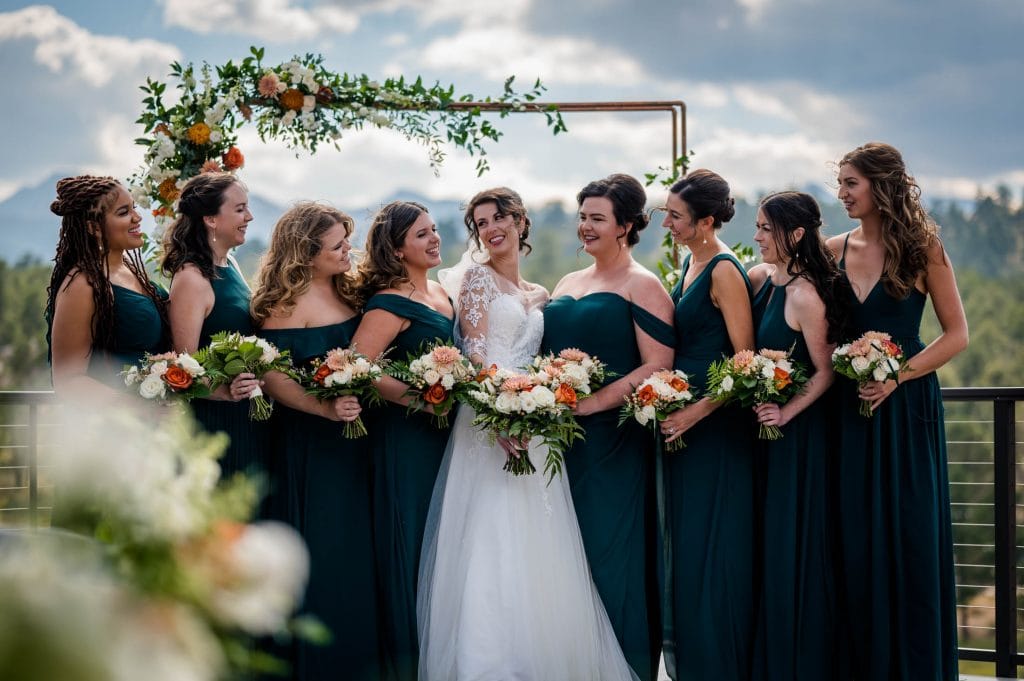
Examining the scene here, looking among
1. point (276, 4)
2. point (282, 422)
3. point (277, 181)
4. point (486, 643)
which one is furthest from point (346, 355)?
point (277, 181)

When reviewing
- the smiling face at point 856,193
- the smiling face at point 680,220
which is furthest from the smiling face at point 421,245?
the smiling face at point 856,193

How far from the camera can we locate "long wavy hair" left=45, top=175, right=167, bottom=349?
434 cm

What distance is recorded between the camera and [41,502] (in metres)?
5.77

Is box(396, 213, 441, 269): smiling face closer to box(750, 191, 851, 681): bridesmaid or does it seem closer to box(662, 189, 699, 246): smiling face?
box(662, 189, 699, 246): smiling face

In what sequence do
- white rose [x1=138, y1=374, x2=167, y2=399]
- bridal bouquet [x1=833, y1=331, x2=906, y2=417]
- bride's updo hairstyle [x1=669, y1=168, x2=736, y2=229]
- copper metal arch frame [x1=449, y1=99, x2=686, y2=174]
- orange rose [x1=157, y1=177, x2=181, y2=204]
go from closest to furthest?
1. white rose [x1=138, y1=374, x2=167, y2=399]
2. bridal bouquet [x1=833, y1=331, x2=906, y2=417]
3. bride's updo hairstyle [x1=669, y1=168, x2=736, y2=229]
4. orange rose [x1=157, y1=177, x2=181, y2=204]
5. copper metal arch frame [x1=449, y1=99, x2=686, y2=174]

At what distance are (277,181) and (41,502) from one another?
10323 centimetres

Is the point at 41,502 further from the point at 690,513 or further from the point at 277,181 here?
the point at 277,181

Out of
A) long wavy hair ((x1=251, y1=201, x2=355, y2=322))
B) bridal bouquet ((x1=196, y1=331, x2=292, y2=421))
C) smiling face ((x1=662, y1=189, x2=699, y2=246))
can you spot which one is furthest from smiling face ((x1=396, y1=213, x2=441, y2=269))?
smiling face ((x1=662, y1=189, x2=699, y2=246))

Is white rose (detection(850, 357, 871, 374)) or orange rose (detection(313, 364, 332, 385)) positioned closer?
white rose (detection(850, 357, 871, 374))

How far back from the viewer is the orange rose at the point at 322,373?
4520 millimetres

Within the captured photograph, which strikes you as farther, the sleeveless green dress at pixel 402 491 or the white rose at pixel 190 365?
the sleeveless green dress at pixel 402 491

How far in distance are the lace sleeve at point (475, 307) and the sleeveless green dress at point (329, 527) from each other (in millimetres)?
679

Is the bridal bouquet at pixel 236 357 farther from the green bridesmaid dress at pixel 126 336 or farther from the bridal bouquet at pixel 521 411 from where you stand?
the bridal bouquet at pixel 521 411

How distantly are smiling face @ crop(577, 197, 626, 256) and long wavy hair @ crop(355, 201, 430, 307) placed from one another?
853mm
